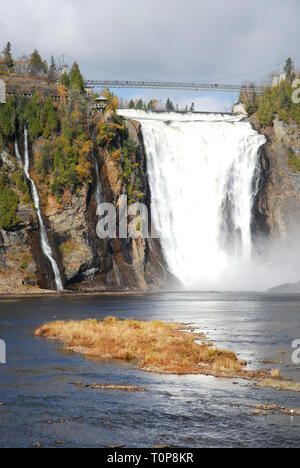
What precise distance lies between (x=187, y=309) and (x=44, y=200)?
4121 centimetres

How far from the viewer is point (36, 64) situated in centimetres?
16038

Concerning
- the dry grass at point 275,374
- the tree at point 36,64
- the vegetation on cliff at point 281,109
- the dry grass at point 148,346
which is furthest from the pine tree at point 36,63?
the dry grass at point 275,374

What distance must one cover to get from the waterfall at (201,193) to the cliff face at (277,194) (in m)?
3.12

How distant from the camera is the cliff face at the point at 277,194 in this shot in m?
121

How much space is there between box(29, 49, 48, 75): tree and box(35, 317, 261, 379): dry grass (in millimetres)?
123752

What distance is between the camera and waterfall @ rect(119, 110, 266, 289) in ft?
366

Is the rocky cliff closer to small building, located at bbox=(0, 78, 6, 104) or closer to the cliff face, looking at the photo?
small building, located at bbox=(0, 78, 6, 104)

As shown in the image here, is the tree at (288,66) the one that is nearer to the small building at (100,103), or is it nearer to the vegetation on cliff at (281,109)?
the vegetation on cliff at (281,109)

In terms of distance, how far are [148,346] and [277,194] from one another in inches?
3608

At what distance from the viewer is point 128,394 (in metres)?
25.3

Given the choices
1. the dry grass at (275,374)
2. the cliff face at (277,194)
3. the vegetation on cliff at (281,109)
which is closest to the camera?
the dry grass at (275,374)

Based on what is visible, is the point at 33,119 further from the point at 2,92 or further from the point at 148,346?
the point at 148,346
